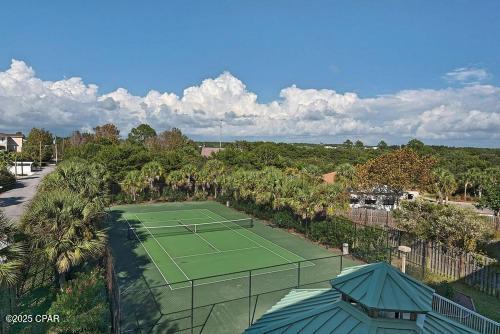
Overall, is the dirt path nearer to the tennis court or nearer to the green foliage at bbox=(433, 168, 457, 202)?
the tennis court

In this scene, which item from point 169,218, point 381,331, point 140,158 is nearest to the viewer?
point 381,331

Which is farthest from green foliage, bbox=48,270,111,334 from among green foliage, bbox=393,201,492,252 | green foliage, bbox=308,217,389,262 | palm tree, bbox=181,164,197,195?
palm tree, bbox=181,164,197,195

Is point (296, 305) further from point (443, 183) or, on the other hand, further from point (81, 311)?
point (443, 183)

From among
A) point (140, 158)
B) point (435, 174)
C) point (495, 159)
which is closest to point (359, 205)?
point (435, 174)

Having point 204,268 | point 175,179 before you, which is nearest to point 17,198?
point 175,179

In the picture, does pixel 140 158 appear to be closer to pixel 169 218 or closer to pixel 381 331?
pixel 169 218

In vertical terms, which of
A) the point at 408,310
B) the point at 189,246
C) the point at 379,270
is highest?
the point at 379,270
